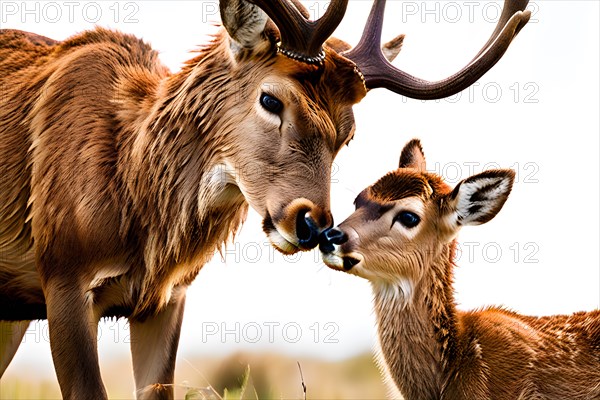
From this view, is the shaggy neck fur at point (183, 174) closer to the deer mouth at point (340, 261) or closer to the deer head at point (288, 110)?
the deer head at point (288, 110)

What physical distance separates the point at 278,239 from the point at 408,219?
4.60ft

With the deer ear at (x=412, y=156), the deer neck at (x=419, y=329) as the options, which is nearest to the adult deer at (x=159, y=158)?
the deer ear at (x=412, y=156)

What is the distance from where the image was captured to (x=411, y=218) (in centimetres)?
889

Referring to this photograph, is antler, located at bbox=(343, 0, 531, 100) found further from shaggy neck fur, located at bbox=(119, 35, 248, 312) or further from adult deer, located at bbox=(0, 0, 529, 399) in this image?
shaggy neck fur, located at bbox=(119, 35, 248, 312)

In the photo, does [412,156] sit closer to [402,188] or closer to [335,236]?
[402,188]

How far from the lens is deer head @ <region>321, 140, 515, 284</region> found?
28.5ft

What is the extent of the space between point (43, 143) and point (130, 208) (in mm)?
775

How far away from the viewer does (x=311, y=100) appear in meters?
7.99

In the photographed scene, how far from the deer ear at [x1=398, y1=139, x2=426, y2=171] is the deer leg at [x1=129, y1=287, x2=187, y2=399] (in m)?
1.88

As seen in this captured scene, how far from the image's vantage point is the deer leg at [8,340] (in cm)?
1002

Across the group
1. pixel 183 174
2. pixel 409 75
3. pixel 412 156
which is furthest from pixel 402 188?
pixel 183 174

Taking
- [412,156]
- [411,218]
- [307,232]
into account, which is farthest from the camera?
[412,156]

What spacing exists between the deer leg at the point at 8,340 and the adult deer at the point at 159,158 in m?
1.05

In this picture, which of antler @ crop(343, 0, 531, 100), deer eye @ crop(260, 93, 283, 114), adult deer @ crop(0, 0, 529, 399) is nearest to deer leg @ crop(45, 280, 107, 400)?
adult deer @ crop(0, 0, 529, 399)
